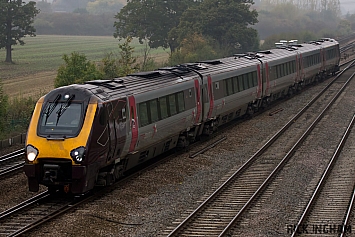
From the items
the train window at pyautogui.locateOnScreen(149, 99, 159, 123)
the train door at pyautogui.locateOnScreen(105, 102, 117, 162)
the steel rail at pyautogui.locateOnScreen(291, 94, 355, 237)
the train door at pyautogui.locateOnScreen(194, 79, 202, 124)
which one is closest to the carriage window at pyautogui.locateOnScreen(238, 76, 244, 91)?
the train door at pyautogui.locateOnScreen(194, 79, 202, 124)

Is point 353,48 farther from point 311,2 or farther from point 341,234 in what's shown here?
point 311,2

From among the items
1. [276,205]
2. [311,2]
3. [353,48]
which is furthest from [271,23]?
[276,205]

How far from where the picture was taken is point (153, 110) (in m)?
18.7

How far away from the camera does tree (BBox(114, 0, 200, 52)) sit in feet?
230

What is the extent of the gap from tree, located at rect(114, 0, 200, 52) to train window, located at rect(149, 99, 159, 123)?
2001 inches

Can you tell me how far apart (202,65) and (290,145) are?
5.08 metres

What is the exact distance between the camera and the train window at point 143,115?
58.5 ft

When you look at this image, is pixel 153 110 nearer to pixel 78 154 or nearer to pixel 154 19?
pixel 78 154

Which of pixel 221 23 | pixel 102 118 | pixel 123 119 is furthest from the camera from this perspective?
pixel 221 23

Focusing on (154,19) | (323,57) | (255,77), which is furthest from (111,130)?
(154,19)

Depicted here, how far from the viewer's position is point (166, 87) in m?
19.8

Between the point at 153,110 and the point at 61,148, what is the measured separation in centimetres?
468

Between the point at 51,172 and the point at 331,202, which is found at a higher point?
the point at 51,172

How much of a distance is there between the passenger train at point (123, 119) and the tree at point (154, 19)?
42.2 m
